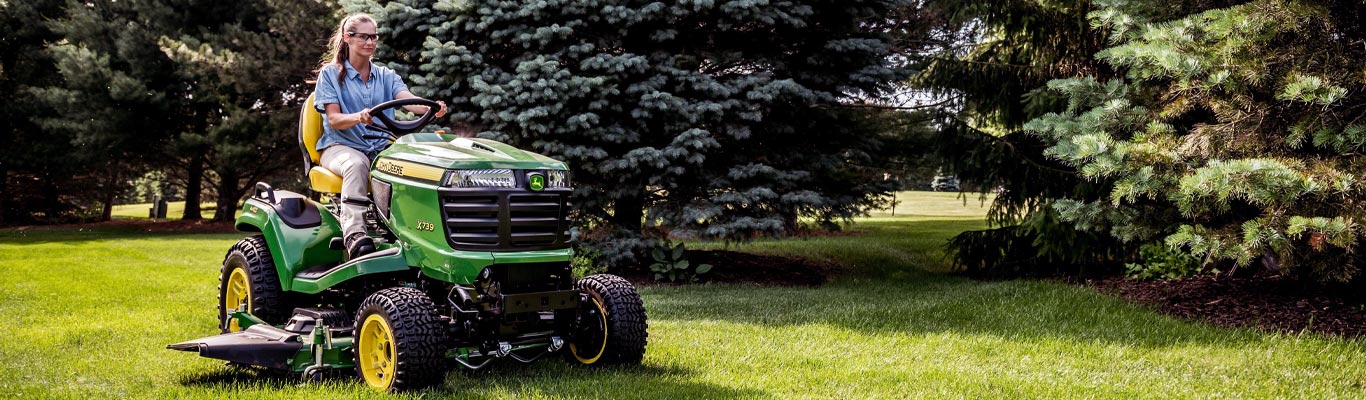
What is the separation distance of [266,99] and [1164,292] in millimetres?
19273

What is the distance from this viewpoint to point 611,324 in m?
4.75

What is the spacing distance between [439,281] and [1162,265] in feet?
22.0

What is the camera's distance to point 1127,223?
7105mm

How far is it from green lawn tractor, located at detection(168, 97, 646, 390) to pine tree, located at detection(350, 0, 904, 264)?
13.4ft

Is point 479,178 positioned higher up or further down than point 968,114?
further down

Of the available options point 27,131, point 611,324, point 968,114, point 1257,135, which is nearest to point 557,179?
point 611,324

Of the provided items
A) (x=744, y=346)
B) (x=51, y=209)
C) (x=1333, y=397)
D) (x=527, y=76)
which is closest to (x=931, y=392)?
(x=744, y=346)

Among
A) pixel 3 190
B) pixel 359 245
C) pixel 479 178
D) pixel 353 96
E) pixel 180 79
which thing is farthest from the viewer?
pixel 3 190

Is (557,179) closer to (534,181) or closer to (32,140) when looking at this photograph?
(534,181)

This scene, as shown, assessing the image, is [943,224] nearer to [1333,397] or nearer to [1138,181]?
[1138,181]

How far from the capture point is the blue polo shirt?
4.89 m

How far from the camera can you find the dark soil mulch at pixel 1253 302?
22.2 ft

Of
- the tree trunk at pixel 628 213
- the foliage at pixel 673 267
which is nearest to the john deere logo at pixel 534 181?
the foliage at pixel 673 267

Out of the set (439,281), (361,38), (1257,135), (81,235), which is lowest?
(81,235)
